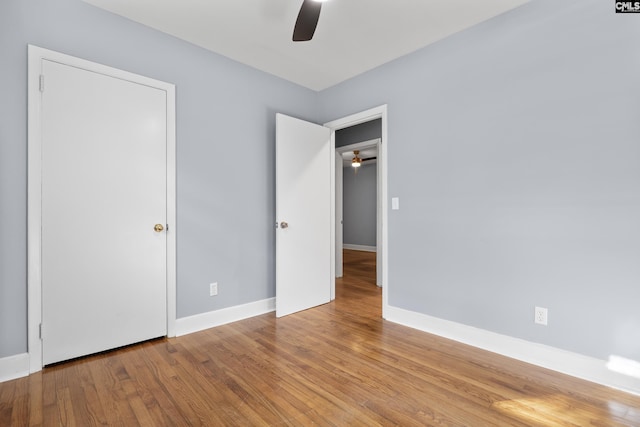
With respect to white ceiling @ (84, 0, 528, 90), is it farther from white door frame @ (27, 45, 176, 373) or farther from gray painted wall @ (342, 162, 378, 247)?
gray painted wall @ (342, 162, 378, 247)

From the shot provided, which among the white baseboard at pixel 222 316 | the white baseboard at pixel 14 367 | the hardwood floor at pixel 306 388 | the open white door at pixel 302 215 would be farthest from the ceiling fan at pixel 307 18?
the white baseboard at pixel 14 367

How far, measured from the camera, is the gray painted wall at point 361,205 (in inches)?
342

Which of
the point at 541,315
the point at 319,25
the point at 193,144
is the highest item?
the point at 319,25

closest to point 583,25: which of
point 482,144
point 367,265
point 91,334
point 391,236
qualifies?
point 482,144

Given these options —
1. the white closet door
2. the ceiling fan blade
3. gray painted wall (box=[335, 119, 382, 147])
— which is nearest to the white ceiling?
the ceiling fan blade

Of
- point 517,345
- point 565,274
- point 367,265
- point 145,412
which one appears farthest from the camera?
point 367,265

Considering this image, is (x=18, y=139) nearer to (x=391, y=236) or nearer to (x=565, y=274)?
(x=391, y=236)

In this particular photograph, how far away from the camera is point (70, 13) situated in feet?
7.27

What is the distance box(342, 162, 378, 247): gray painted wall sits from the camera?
870 cm

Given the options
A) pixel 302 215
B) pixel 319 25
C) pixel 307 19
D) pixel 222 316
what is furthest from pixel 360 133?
pixel 222 316

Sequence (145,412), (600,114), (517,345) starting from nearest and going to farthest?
1. (145,412)
2. (600,114)
3. (517,345)

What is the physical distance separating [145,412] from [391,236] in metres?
2.32

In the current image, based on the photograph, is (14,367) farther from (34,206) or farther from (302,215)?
(302,215)

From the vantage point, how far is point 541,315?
218 cm
